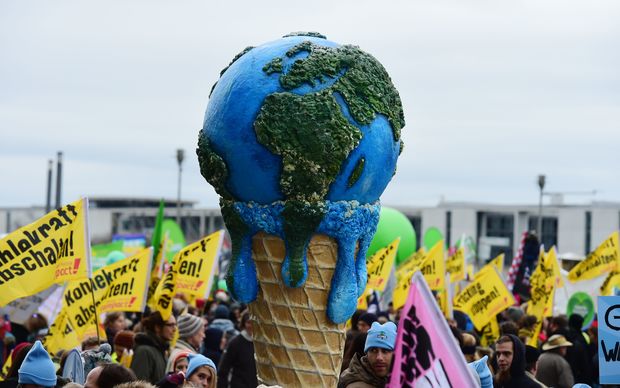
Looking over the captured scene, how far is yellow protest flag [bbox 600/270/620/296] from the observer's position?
15803 mm

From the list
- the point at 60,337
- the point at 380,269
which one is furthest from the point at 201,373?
the point at 380,269

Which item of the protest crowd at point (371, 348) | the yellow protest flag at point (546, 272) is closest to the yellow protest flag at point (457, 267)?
the protest crowd at point (371, 348)

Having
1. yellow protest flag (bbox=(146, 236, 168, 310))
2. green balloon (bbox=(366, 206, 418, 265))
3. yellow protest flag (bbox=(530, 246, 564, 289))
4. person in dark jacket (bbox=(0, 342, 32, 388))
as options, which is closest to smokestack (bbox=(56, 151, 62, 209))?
green balloon (bbox=(366, 206, 418, 265))

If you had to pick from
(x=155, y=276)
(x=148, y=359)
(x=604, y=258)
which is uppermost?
(x=148, y=359)

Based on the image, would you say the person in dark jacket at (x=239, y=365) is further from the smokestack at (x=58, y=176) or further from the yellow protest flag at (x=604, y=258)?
the smokestack at (x=58, y=176)

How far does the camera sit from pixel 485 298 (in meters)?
15.6

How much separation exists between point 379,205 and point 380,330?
148 cm

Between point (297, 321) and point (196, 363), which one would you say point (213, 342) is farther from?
point (297, 321)

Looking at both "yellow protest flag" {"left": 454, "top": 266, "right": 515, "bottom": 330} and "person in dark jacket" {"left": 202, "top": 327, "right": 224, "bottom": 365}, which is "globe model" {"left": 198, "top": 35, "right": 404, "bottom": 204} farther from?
"yellow protest flag" {"left": 454, "top": 266, "right": 515, "bottom": 330}

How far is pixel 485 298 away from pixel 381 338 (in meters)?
8.03

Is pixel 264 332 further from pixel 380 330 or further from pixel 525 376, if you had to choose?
pixel 525 376

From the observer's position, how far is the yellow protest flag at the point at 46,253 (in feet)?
32.1

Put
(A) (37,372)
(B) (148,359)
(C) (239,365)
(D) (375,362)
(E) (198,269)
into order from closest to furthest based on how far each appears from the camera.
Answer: (A) (37,372) < (D) (375,362) < (B) (148,359) < (C) (239,365) < (E) (198,269)

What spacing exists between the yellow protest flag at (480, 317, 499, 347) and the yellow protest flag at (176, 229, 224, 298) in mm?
3774
